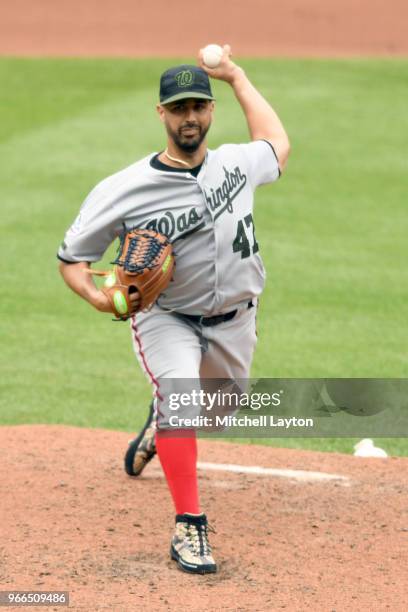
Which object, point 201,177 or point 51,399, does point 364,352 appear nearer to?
point 51,399

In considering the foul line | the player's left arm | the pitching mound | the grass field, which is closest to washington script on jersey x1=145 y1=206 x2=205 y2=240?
the player's left arm

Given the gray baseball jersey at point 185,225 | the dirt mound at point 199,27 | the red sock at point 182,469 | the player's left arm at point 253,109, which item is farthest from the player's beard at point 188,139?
the dirt mound at point 199,27

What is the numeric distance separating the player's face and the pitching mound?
1.65 metres

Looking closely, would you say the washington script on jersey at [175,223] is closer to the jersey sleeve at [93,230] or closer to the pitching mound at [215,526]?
the jersey sleeve at [93,230]

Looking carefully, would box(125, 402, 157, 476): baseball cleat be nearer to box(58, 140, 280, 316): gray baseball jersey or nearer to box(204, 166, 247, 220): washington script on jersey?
box(58, 140, 280, 316): gray baseball jersey

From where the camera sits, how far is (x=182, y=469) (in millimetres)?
4730

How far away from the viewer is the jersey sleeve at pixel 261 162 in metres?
5.15

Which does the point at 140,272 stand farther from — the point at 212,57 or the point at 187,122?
the point at 212,57

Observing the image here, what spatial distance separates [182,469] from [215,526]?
573 mm

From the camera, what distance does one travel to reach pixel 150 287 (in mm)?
4680

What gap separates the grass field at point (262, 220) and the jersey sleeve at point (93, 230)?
2.14 metres

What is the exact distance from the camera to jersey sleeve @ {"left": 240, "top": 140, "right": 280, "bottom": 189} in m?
5.15

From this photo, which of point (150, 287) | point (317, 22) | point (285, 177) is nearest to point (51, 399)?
point (150, 287)

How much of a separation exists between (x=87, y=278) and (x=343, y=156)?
9906 mm
